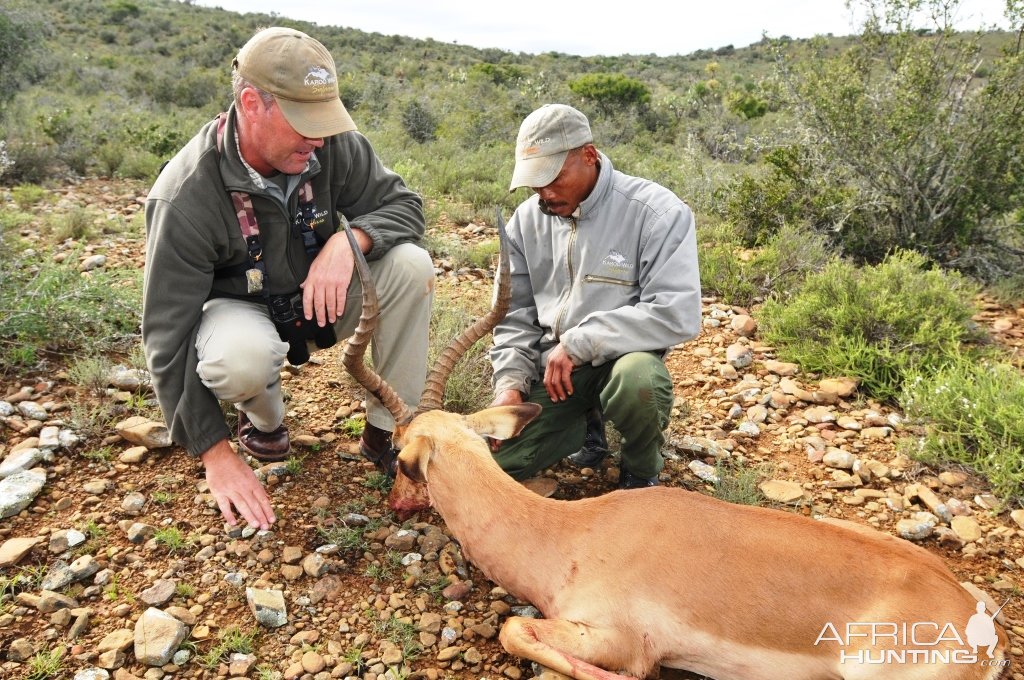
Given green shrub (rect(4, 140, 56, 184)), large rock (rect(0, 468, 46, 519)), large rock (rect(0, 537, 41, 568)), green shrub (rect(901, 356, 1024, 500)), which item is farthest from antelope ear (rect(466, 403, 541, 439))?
green shrub (rect(4, 140, 56, 184))

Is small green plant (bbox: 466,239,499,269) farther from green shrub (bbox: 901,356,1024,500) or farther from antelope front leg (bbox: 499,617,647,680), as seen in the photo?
antelope front leg (bbox: 499,617,647,680)

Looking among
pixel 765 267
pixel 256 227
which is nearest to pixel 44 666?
pixel 256 227

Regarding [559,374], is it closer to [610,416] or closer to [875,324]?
[610,416]

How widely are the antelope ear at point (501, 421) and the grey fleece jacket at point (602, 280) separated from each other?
57cm

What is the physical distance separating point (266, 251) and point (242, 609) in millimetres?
1781

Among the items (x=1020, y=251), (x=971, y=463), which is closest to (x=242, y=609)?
(x=971, y=463)

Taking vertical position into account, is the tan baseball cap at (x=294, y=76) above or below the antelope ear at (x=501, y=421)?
above

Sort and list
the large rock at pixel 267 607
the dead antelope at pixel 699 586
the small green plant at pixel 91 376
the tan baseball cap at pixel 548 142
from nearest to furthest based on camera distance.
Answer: the dead antelope at pixel 699 586 → the large rock at pixel 267 607 → the tan baseball cap at pixel 548 142 → the small green plant at pixel 91 376

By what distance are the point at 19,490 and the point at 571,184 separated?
320 centimetres

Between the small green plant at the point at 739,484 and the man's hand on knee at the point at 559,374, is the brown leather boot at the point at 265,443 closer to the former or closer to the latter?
the man's hand on knee at the point at 559,374

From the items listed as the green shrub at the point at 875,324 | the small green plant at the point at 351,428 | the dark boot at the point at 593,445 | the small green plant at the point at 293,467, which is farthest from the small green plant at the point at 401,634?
the green shrub at the point at 875,324

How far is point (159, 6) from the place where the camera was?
38.5 metres

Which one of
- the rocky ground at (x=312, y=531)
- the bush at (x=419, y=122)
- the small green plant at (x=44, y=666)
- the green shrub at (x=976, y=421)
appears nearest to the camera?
the small green plant at (x=44, y=666)

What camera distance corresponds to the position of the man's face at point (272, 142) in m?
3.43
